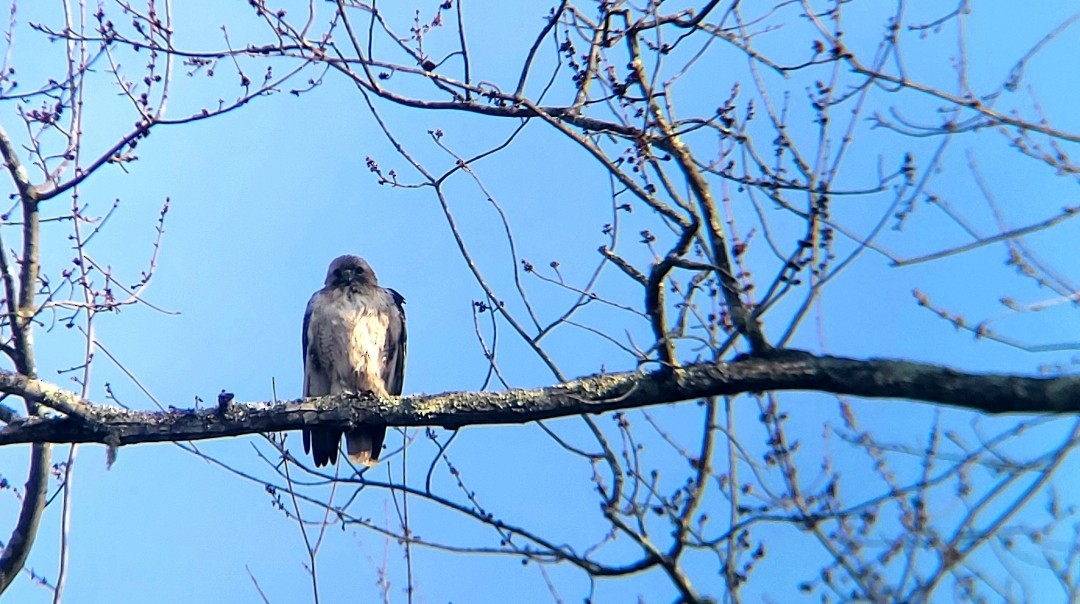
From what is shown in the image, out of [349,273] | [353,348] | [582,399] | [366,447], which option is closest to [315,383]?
[353,348]

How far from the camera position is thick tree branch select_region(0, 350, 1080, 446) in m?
2.83

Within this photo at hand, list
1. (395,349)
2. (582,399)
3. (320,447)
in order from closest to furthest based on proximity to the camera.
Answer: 1. (582,399)
2. (320,447)
3. (395,349)

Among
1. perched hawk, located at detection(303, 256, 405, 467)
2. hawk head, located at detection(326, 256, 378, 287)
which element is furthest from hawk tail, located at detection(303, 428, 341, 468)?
hawk head, located at detection(326, 256, 378, 287)

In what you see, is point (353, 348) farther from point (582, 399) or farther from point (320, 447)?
point (582, 399)

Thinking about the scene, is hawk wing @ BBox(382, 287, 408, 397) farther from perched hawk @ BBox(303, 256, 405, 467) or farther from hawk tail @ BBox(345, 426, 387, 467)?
hawk tail @ BBox(345, 426, 387, 467)

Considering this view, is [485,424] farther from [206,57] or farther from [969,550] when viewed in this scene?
[206,57]

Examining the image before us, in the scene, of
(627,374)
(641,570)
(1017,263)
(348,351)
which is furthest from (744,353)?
(348,351)

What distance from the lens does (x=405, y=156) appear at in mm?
4102

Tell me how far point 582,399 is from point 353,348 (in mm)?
3403

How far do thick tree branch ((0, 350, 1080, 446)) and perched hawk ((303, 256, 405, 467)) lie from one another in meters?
2.57

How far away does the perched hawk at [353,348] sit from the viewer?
6.46 meters

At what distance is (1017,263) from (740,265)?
39.3 inches

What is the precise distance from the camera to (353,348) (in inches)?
256

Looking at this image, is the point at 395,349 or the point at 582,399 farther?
the point at 395,349
